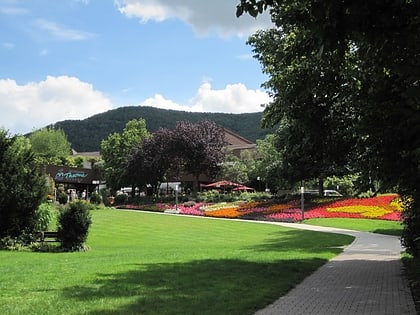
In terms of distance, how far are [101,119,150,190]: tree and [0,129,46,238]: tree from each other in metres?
48.8

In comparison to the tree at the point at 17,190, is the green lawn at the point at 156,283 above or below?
below

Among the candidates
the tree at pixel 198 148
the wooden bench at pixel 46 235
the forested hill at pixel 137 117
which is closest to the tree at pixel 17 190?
the wooden bench at pixel 46 235

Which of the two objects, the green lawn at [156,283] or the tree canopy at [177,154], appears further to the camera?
the tree canopy at [177,154]

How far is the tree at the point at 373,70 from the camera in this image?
523 centimetres

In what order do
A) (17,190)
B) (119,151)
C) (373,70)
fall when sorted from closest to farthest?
(373,70), (17,190), (119,151)

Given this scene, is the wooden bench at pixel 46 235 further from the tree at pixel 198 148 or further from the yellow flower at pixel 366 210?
the tree at pixel 198 148

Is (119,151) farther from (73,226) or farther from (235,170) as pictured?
(73,226)

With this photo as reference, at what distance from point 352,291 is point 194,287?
298 cm

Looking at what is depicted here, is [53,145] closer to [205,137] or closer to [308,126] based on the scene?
[205,137]

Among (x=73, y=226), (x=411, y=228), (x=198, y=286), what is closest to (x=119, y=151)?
(x=73, y=226)

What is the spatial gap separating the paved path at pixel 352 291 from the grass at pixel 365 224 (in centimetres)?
1125

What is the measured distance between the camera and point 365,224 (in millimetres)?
30688

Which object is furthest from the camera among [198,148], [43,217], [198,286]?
[198,148]

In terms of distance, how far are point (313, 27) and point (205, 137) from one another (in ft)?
199
